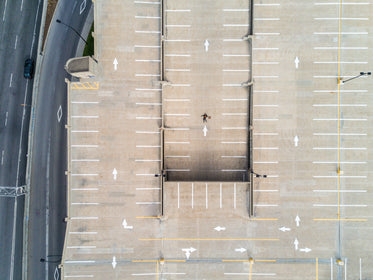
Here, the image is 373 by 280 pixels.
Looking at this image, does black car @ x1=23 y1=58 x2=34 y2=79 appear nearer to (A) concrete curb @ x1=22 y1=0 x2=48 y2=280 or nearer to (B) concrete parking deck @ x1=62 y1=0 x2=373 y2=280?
(A) concrete curb @ x1=22 y1=0 x2=48 y2=280

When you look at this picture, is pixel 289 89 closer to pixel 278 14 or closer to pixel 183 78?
pixel 278 14

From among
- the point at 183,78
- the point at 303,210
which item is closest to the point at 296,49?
the point at 183,78

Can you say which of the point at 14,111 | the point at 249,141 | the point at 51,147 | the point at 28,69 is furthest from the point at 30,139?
the point at 249,141

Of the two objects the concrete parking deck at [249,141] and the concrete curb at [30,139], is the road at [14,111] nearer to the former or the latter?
the concrete curb at [30,139]

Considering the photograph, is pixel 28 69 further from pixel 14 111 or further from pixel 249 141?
pixel 249 141

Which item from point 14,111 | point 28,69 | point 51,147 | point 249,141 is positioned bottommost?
point 51,147
